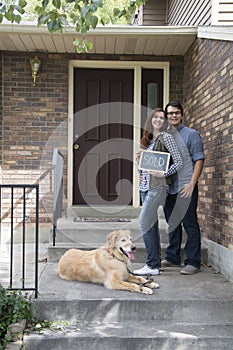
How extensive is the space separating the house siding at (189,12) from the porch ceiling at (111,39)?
1.19 feet

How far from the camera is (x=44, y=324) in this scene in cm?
320

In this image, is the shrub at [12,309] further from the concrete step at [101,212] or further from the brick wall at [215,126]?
the concrete step at [101,212]

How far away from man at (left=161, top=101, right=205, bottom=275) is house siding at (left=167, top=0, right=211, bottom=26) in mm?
1760

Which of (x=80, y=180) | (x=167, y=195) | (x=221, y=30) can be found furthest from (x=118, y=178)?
(x=221, y=30)

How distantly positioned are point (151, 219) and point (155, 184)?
0.34 meters

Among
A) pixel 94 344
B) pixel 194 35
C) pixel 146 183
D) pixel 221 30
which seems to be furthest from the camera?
pixel 194 35

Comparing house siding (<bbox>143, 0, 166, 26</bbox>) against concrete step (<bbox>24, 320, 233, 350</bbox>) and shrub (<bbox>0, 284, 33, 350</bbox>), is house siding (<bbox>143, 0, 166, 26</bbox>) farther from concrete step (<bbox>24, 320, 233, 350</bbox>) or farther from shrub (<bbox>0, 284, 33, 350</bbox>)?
A: concrete step (<bbox>24, 320, 233, 350</bbox>)

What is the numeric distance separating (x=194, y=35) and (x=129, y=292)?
11.0 ft

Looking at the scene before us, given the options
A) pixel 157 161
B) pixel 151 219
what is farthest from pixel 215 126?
pixel 151 219

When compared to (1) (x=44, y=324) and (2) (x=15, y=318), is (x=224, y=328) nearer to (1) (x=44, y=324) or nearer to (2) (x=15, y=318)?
(1) (x=44, y=324)

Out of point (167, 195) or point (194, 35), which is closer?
point (167, 195)

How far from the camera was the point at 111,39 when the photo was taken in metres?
5.35

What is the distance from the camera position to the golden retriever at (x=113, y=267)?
3572 millimetres

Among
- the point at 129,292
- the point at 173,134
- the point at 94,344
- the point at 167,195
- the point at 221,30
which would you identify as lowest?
the point at 94,344
